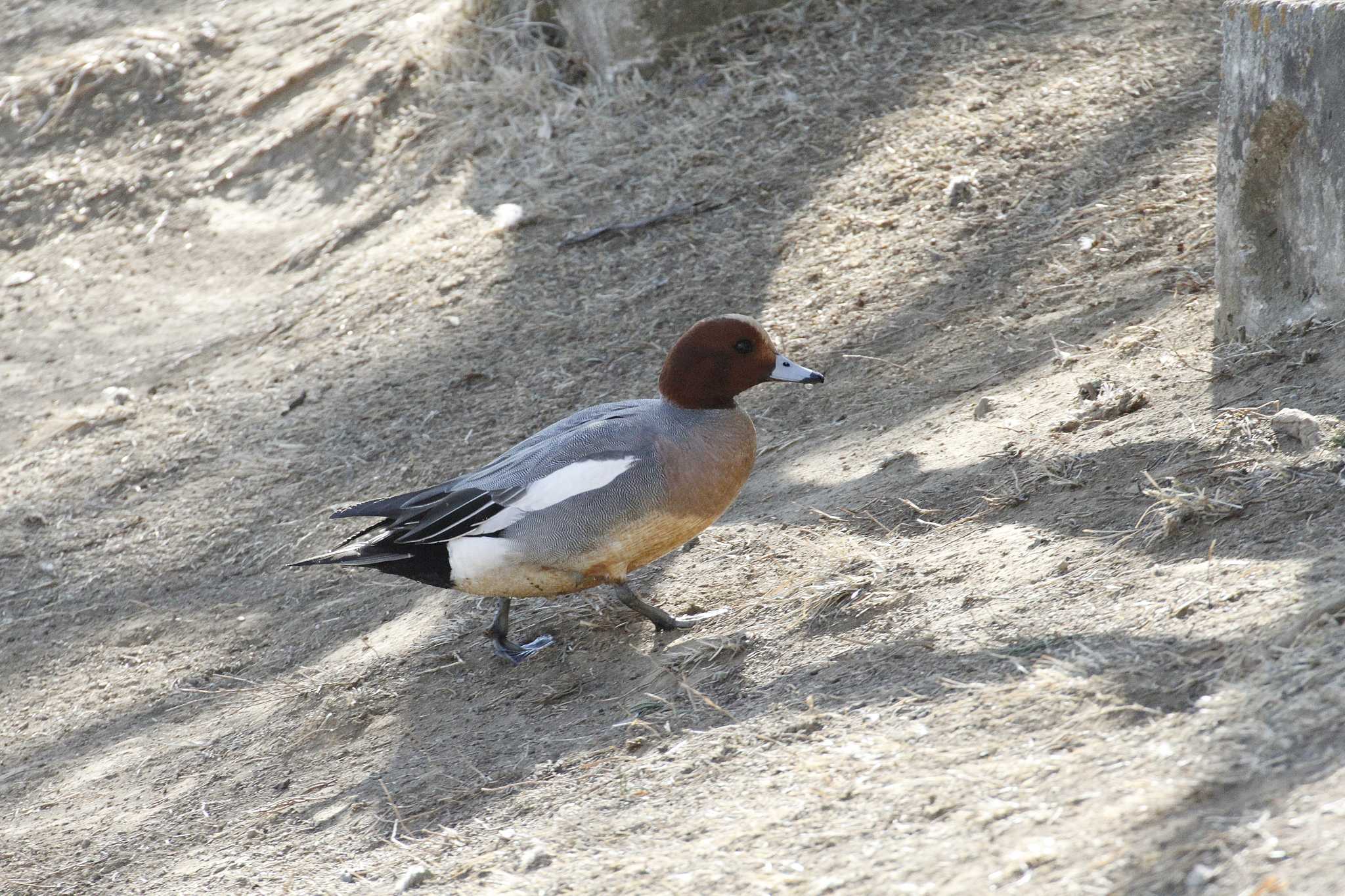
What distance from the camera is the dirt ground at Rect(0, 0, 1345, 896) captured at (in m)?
2.41

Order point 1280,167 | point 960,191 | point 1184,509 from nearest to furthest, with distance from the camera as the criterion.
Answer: point 1184,509
point 1280,167
point 960,191

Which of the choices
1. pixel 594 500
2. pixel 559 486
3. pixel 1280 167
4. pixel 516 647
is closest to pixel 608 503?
pixel 594 500

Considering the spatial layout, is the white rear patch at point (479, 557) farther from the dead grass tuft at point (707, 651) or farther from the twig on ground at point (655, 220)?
the twig on ground at point (655, 220)

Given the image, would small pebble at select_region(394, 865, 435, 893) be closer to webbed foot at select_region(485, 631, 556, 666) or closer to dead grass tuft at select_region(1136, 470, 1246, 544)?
webbed foot at select_region(485, 631, 556, 666)

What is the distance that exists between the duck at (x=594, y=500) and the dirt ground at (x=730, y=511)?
0.93 feet

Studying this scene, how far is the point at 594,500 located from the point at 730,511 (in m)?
0.89

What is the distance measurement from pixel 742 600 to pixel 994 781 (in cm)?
135

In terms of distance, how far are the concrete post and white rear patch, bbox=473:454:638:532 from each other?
1.87 m

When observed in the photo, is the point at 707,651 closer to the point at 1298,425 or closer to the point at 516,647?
the point at 516,647

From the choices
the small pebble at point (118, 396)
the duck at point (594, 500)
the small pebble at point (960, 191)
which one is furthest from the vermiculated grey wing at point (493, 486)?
the small pebble at point (118, 396)

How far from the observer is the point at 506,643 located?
371cm

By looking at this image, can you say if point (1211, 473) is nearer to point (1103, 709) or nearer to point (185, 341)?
point (1103, 709)

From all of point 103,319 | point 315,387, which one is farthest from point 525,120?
point 103,319

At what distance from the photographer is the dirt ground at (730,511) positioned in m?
2.41
